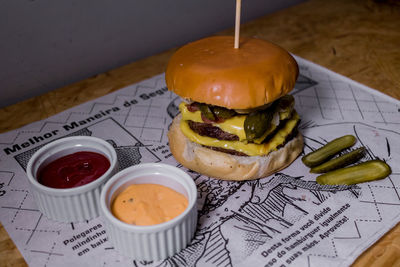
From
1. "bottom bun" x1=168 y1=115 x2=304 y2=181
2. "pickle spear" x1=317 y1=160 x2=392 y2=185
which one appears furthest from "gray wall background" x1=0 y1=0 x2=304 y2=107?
"pickle spear" x1=317 y1=160 x2=392 y2=185

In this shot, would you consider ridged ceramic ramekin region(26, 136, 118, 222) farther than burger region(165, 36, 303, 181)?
No

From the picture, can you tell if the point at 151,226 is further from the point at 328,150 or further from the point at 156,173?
the point at 328,150

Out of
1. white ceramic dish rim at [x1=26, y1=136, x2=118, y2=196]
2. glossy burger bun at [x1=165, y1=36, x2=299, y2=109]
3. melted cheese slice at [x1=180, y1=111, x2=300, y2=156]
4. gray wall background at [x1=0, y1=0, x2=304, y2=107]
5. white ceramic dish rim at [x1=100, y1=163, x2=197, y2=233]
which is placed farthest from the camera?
gray wall background at [x1=0, y1=0, x2=304, y2=107]

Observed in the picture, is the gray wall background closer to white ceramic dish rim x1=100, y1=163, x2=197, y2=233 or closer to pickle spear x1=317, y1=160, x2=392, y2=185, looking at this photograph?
white ceramic dish rim x1=100, y1=163, x2=197, y2=233

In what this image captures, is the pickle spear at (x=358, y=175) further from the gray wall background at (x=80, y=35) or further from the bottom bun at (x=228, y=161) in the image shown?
the gray wall background at (x=80, y=35)

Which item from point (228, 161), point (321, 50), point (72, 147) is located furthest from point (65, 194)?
point (321, 50)
